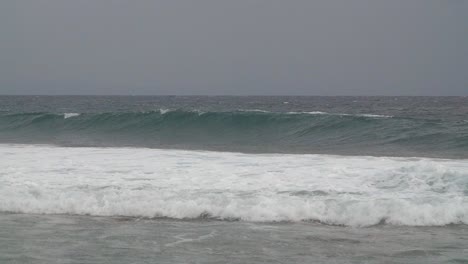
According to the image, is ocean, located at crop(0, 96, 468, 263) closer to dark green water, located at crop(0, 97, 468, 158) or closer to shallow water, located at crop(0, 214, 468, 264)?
shallow water, located at crop(0, 214, 468, 264)

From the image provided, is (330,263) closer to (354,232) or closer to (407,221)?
(354,232)

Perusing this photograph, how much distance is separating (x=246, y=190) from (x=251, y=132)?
52.4 ft

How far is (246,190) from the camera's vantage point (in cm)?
1020

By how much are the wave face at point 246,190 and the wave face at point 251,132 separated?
245 inches

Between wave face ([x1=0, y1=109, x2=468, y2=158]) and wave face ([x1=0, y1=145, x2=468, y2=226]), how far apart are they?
6.22 m

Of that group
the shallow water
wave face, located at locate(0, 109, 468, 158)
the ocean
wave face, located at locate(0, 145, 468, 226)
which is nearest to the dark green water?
wave face, located at locate(0, 109, 468, 158)

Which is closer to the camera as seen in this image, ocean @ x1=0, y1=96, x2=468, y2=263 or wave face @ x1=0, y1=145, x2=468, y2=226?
ocean @ x1=0, y1=96, x2=468, y2=263

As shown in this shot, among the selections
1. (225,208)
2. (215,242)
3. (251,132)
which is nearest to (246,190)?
(225,208)

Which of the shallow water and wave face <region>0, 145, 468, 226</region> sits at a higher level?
wave face <region>0, 145, 468, 226</region>

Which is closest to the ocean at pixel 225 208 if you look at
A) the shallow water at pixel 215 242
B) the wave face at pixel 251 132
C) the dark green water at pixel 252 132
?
the shallow water at pixel 215 242

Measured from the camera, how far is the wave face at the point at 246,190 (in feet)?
28.7

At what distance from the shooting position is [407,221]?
27.8ft

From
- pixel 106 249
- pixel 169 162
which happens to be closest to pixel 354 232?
pixel 106 249

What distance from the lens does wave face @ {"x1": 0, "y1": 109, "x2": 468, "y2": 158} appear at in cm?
1962
